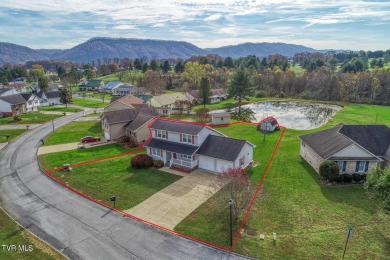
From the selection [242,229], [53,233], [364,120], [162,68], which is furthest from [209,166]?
[162,68]

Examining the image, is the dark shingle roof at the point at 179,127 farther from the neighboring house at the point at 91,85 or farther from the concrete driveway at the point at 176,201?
the neighboring house at the point at 91,85

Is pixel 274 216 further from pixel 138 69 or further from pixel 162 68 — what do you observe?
pixel 138 69

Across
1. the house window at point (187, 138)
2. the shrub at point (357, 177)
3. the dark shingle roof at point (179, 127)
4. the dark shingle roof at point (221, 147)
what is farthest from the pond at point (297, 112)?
the house window at point (187, 138)

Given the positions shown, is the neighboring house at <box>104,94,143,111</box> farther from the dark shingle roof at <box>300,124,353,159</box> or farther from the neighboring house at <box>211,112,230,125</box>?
the dark shingle roof at <box>300,124,353,159</box>

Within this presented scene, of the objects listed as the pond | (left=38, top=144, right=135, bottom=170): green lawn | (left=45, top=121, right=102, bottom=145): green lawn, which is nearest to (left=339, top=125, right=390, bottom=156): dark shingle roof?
the pond

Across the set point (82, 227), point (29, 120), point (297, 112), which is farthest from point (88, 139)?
point (297, 112)

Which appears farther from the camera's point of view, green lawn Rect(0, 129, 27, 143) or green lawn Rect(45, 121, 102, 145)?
green lawn Rect(0, 129, 27, 143)

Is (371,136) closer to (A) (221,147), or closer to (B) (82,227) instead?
(A) (221,147)
